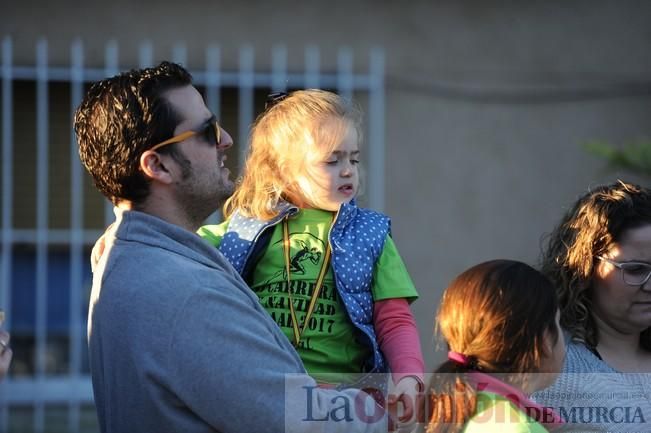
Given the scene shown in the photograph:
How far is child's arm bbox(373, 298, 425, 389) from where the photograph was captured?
2.94m

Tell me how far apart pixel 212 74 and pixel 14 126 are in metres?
1.24

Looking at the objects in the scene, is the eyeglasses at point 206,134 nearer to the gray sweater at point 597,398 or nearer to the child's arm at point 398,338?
the child's arm at point 398,338

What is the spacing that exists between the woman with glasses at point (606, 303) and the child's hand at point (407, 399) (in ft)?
1.15

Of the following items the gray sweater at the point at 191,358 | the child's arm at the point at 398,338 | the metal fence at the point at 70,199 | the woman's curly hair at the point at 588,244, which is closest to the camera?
the gray sweater at the point at 191,358

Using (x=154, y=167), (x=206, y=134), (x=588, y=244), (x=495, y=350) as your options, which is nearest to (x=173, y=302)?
(x=154, y=167)

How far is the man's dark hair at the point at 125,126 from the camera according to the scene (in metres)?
2.51

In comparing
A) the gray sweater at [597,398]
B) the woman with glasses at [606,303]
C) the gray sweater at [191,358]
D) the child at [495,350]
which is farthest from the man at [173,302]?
the woman with glasses at [606,303]

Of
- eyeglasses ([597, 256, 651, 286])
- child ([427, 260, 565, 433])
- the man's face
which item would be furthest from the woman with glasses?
the man's face

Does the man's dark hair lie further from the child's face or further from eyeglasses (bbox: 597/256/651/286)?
eyeglasses (bbox: 597/256/651/286)

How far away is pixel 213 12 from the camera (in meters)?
6.40

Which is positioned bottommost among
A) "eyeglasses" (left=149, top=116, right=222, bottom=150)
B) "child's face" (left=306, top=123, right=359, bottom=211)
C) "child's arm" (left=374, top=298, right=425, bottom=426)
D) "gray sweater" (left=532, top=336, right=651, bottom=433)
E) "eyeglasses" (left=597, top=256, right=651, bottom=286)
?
"gray sweater" (left=532, top=336, right=651, bottom=433)

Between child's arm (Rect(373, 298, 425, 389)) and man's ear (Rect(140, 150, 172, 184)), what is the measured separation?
836 millimetres

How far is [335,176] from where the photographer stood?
312 cm

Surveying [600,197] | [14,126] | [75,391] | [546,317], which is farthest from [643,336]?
[14,126]
